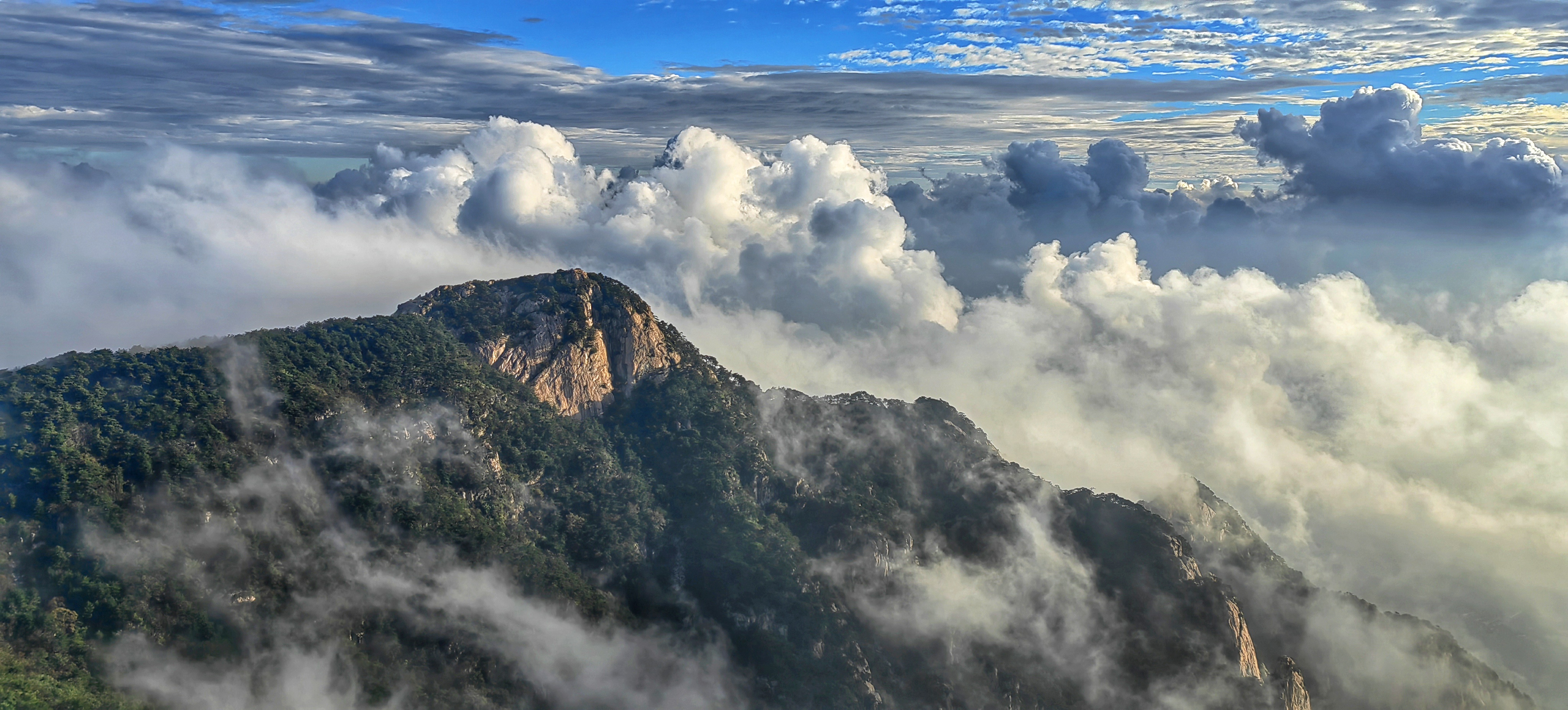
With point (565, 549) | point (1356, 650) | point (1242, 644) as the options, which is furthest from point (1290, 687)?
point (565, 549)

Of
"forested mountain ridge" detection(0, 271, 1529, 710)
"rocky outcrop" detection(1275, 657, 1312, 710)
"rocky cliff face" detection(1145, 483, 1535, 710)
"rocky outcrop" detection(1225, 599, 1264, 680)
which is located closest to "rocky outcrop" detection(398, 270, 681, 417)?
"forested mountain ridge" detection(0, 271, 1529, 710)

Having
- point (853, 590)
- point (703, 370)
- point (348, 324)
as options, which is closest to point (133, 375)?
point (348, 324)

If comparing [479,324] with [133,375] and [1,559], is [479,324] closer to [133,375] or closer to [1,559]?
[133,375]

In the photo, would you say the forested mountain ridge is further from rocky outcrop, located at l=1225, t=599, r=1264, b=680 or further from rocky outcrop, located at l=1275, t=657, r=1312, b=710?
rocky outcrop, located at l=1275, t=657, r=1312, b=710

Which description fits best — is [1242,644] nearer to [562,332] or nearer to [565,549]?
[565,549]

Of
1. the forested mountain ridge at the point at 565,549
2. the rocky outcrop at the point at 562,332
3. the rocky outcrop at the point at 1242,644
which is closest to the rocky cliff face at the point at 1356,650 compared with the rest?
the forested mountain ridge at the point at 565,549

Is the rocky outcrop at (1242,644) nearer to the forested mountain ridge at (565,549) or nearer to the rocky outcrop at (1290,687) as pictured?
the forested mountain ridge at (565,549)
